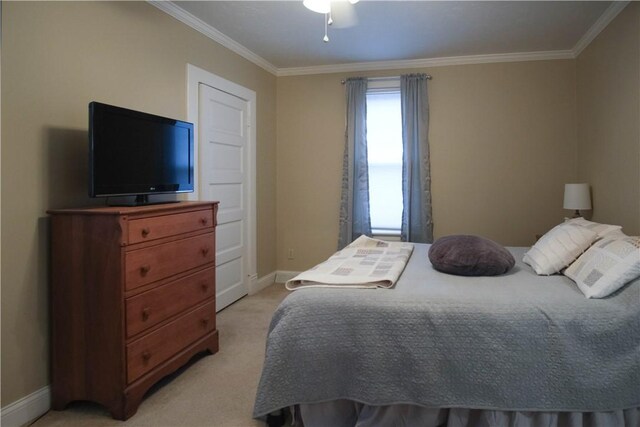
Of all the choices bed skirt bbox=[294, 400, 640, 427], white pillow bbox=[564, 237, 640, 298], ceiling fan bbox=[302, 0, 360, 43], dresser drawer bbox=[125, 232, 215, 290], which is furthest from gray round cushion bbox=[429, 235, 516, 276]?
ceiling fan bbox=[302, 0, 360, 43]

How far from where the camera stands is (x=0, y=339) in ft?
6.15

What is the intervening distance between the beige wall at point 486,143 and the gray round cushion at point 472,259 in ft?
7.33

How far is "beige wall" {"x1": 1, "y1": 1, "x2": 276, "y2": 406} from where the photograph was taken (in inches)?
75.3

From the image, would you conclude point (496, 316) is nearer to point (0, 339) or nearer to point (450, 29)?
point (0, 339)

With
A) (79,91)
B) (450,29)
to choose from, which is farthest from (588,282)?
(79,91)

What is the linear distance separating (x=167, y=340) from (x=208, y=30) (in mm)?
2559

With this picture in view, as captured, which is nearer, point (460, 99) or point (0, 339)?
point (0, 339)

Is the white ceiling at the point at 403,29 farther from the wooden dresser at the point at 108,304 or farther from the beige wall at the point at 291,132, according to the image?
the wooden dresser at the point at 108,304

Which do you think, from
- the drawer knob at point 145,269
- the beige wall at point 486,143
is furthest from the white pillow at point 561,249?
the drawer knob at point 145,269

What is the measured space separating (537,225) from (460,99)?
1559mm

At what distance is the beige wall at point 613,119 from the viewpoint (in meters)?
2.77

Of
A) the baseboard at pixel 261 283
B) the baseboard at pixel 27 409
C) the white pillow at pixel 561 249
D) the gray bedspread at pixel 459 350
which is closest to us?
the gray bedspread at pixel 459 350

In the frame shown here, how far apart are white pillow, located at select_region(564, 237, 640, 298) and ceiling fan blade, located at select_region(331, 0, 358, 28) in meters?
2.32

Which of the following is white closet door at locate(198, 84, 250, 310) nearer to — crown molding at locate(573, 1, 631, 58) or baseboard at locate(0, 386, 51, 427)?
baseboard at locate(0, 386, 51, 427)
